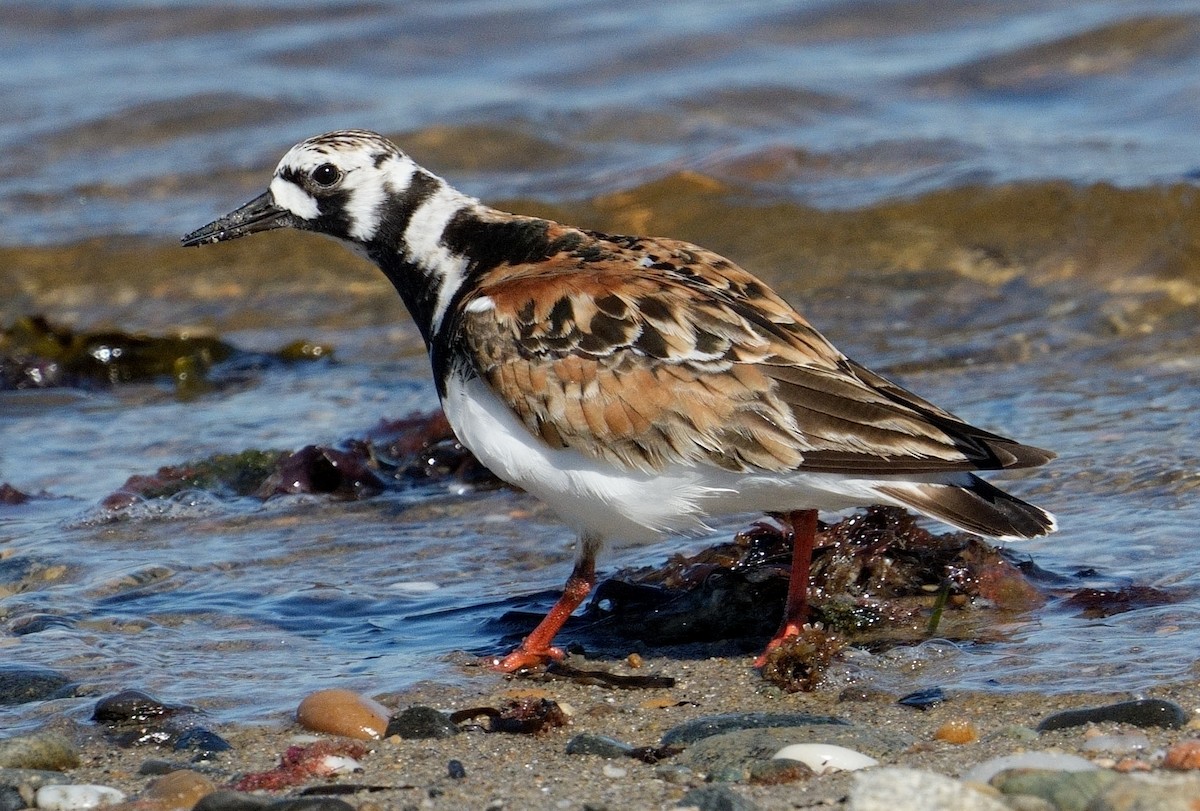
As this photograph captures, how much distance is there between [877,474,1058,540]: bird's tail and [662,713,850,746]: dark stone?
0.52 meters

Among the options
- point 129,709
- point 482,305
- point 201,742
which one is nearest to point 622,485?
point 482,305

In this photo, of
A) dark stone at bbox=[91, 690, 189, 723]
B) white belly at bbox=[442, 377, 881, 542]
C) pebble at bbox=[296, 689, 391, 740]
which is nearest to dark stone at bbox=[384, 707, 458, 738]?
pebble at bbox=[296, 689, 391, 740]

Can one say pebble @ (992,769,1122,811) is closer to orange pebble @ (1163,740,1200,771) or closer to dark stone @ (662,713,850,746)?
orange pebble @ (1163,740,1200,771)

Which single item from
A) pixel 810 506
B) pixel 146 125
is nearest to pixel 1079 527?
pixel 810 506

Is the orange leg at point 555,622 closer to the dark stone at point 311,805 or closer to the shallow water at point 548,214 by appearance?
the shallow water at point 548,214

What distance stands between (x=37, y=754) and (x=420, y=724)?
30.5 inches

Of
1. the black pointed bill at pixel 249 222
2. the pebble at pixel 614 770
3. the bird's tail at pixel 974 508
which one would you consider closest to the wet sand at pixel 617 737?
the pebble at pixel 614 770

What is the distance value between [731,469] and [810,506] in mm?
251

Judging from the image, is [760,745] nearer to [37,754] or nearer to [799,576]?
[799,576]

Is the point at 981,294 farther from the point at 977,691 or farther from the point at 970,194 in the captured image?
the point at 977,691

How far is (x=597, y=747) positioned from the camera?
3275 millimetres

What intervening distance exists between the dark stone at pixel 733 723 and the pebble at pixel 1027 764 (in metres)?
0.39

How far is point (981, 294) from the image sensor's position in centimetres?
743

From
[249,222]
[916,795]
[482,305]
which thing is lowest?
[916,795]
